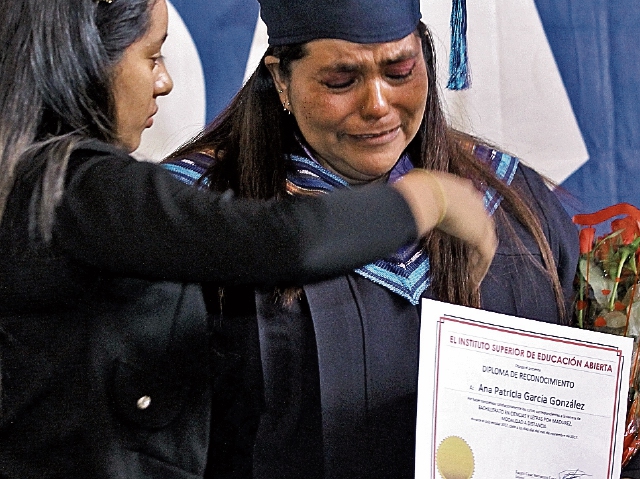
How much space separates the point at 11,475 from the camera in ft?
3.05

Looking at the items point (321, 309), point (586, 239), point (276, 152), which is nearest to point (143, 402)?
point (321, 309)

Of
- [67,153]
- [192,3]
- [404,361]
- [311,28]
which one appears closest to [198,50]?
[192,3]

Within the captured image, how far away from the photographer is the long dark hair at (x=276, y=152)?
1068 millimetres

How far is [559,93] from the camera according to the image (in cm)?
119

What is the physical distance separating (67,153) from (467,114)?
587mm

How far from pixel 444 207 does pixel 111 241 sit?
1.00 feet

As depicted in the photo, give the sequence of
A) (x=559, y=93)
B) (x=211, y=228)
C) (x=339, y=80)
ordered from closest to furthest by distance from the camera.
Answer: (x=211, y=228), (x=339, y=80), (x=559, y=93)

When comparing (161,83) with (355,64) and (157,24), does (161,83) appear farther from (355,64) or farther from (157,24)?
(355,64)

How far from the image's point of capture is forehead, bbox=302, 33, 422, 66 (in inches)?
37.8

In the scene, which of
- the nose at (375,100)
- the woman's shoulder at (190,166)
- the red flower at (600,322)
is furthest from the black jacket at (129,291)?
the red flower at (600,322)

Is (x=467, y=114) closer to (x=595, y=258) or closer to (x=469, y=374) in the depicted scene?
(x=595, y=258)
